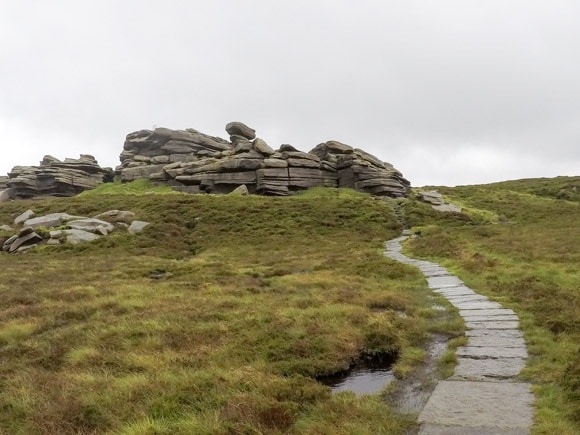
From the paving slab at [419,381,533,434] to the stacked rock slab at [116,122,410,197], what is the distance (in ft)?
177

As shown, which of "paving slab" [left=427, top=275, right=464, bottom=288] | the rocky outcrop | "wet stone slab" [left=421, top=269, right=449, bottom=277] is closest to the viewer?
"paving slab" [left=427, top=275, right=464, bottom=288]

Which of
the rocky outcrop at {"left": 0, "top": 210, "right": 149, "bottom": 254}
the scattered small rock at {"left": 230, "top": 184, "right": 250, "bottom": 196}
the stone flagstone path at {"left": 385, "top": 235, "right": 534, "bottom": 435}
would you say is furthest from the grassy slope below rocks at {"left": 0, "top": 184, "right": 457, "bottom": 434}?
the scattered small rock at {"left": 230, "top": 184, "right": 250, "bottom": 196}

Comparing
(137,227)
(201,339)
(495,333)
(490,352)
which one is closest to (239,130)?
(137,227)

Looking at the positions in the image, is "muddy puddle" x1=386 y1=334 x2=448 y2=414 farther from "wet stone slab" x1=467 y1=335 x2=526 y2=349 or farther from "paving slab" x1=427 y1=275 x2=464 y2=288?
"paving slab" x1=427 y1=275 x2=464 y2=288

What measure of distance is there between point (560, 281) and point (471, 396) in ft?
42.0

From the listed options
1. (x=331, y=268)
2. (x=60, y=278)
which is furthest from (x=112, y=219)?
(x=331, y=268)

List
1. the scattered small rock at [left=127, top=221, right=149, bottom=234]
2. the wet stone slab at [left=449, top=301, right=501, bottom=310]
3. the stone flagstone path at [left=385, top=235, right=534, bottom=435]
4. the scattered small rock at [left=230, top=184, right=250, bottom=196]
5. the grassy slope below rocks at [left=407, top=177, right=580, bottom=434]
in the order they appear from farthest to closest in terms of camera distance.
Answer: the scattered small rock at [left=230, top=184, right=250, bottom=196] → the scattered small rock at [left=127, top=221, right=149, bottom=234] → the wet stone slab at [left=449, top=301, right=501, bottom=310] → the grassy slope below rocks at [left=407, top=177, right=580, bottom=434] → the stone flagstone path at [left=385, top=235, right=534, bottom=435]

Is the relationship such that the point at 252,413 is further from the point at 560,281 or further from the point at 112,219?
the point at 112,219

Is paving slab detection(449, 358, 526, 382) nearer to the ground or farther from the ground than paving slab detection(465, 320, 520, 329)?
nearer to the ground

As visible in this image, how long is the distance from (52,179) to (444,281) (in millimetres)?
65974

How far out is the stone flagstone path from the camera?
779 cm

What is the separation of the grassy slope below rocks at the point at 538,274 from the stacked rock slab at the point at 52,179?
48362 millimetres

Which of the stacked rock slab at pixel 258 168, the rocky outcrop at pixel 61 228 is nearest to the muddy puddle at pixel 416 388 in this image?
the rocky outcrop at pixel 61 228

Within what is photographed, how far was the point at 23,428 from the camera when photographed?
8.77 m
